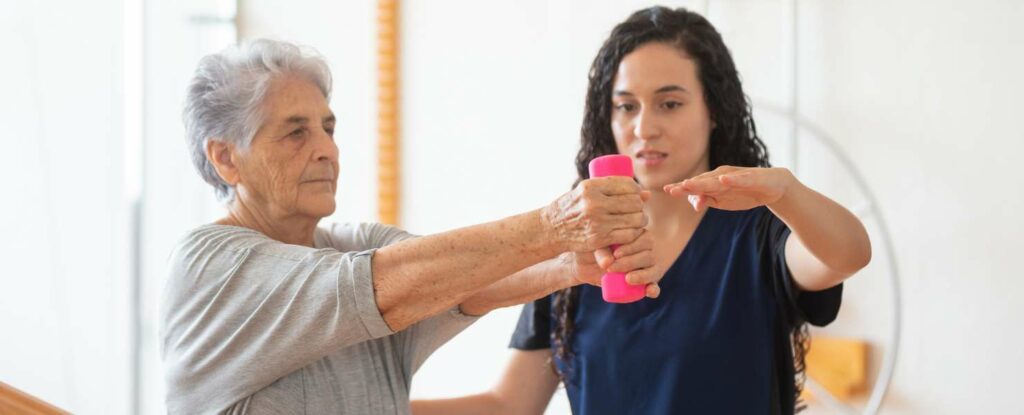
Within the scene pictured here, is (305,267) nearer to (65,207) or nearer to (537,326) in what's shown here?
(537,326)

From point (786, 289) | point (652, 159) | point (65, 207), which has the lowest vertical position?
point (786, 289)

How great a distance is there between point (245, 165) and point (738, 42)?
176cm

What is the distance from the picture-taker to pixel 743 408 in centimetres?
168

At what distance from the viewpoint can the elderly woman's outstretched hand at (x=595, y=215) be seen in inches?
54.4

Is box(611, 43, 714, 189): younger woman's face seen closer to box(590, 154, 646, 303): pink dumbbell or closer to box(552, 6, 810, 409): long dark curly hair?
box(552, 6, 810, 409): long dark curly hair

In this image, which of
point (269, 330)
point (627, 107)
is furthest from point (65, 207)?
point (627, 107)

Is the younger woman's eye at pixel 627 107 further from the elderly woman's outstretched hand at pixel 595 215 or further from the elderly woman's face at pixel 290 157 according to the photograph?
the elderly woman's face at pixel 290 157

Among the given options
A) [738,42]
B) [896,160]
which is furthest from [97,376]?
[896,160]

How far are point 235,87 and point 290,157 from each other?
136 mm

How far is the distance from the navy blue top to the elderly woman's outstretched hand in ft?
1.10

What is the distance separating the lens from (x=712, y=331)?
5.56ft

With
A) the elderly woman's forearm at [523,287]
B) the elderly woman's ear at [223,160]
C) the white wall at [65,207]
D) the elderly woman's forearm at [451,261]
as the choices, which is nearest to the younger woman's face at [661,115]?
the elderly woman's forearm at [523,287]

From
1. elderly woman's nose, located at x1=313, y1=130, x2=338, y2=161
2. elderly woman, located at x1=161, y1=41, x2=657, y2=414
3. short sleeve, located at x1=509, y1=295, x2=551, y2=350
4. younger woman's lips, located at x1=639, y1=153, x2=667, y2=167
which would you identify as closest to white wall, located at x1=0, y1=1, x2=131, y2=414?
elderly woman, located at x1=161, y1=41, x2=657, y2=414

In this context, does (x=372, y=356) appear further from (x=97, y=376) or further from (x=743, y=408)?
(x=97, y=376)
